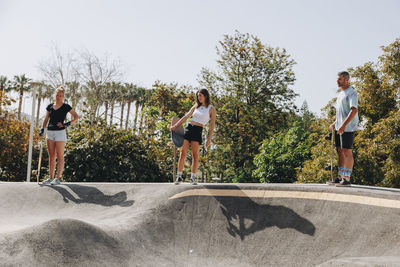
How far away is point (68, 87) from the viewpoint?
100ft

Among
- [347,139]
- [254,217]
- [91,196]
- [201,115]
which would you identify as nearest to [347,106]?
[347,139]

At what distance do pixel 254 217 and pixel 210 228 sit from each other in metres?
0.71

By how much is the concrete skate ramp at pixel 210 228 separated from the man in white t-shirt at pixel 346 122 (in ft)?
1.85

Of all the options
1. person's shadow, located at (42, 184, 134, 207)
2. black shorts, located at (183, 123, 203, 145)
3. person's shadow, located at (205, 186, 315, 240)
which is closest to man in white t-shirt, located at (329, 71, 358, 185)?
person's shadow, located at (205, 186, 315, 240)

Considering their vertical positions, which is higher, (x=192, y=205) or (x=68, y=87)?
(x=68, y=87)

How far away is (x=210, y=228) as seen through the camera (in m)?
5.55

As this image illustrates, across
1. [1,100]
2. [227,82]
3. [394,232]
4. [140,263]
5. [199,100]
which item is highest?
[227,82]

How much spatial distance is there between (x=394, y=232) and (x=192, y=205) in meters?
3.02

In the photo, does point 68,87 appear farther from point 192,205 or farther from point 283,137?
point 192,205

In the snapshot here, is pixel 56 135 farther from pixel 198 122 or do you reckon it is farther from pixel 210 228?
pixel 210 228

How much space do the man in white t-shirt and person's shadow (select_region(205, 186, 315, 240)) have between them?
4.42ft

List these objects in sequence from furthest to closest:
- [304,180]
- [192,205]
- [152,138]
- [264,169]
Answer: [264,169] < [304,180] < [152,138] < [192,205]

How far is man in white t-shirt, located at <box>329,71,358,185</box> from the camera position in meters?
5.74

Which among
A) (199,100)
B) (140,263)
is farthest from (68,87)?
(140,263)
